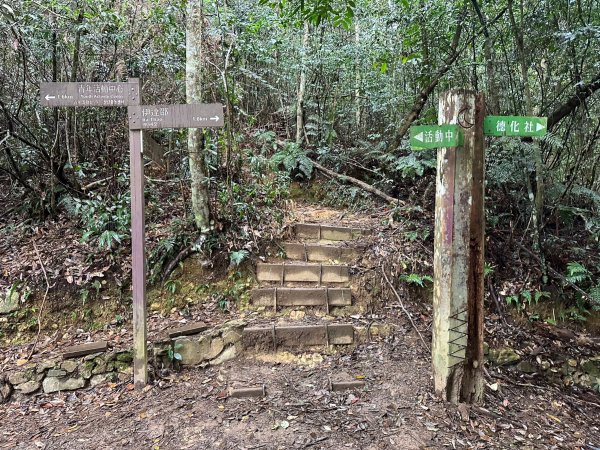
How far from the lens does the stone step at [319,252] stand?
5582 millimetres

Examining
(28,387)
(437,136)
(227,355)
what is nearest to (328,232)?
(227,355)

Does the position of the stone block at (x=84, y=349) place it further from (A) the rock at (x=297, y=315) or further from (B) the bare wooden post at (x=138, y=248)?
(A) the rock at (x=297, y=315)

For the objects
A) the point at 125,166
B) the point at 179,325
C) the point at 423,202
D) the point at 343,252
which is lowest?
the point at 179,325

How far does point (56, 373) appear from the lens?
3939 millimetres

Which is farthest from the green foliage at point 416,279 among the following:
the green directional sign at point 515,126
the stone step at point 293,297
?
the green directional sign at point 515,126

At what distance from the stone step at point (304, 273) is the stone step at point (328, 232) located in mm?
898

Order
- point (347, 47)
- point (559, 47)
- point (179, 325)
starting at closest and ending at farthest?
1. point (179, 325)
2. point (559, 47)
3. point (347, 47)

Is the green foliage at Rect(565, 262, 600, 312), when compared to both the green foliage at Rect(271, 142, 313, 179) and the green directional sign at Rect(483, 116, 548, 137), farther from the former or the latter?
the green foliage at Rect(271, 142, 313, 179)

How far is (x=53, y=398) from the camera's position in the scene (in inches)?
152

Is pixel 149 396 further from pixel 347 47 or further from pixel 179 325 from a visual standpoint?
pixel 347 47

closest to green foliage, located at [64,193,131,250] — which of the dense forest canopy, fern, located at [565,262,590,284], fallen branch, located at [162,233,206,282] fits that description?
the dense forest canopy

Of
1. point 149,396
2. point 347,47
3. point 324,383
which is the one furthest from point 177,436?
point 347,47

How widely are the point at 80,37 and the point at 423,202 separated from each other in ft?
19.2

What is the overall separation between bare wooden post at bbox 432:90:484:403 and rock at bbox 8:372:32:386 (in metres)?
4.02
